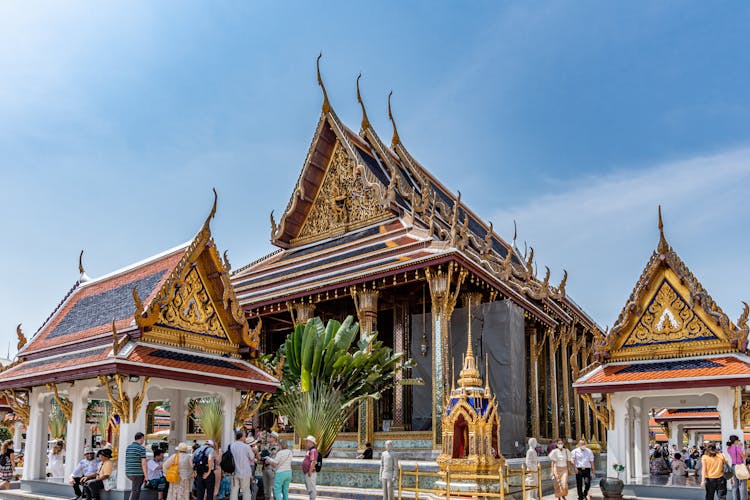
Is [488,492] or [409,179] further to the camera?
[409,179]

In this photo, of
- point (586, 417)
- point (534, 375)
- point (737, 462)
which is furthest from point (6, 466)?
point (586, 417)

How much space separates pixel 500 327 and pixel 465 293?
1.12 metres

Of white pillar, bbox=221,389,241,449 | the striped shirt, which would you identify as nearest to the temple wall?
white pillar, bbox=221,389,241,449

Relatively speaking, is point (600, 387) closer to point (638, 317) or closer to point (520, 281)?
point (638, 317)

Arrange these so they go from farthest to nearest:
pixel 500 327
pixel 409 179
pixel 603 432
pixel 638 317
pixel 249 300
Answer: pixel 603 432 → pixel 409 179 → pixel 249 300 → pixel 500 327 → pixel 638 317

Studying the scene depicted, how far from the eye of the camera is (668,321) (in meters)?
12.0

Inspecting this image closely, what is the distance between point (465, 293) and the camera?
1753cm

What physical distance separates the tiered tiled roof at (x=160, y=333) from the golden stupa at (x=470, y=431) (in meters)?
3.05

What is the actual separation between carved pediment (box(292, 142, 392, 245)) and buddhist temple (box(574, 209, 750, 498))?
850cm

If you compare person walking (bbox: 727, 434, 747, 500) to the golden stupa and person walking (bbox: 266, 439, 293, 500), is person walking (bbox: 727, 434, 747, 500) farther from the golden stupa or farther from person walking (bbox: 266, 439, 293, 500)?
person walking (bbox: 266, 439, 293, 500)

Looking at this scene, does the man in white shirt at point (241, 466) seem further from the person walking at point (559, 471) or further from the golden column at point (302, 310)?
the golden column at point (302, 310)

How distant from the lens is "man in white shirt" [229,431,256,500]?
8.94 metres

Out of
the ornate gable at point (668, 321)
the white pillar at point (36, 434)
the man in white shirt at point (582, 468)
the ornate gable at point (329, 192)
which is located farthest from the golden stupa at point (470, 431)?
the ornate gable at point (329, 192)

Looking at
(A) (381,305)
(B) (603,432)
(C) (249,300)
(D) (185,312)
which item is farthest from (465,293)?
(B) (603,432)
